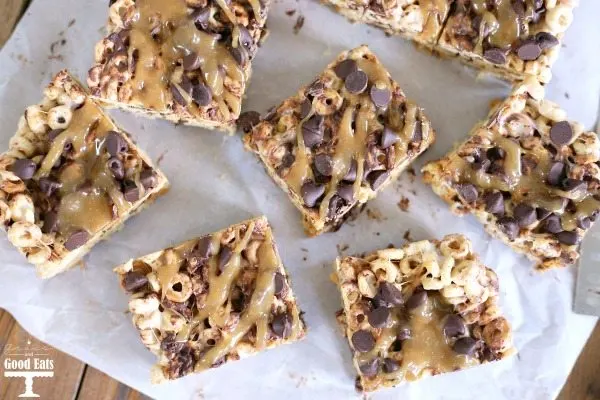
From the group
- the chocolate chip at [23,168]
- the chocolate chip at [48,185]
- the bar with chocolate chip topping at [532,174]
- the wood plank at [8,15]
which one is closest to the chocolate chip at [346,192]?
the bar with chocolate chip topping at [532,174]

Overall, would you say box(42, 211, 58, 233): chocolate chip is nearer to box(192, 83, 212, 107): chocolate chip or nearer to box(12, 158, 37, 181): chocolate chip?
box(12, 158, 37, 181): chocolate chip

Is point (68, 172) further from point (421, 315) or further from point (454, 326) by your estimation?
point (454, 326)

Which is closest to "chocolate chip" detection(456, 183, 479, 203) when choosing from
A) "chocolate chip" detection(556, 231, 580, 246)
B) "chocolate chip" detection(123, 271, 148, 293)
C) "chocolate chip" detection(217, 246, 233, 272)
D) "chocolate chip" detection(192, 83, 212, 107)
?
"chocolate chip" detection(556, 231, 580, 246)

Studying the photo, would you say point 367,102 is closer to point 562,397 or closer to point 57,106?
point 57,106

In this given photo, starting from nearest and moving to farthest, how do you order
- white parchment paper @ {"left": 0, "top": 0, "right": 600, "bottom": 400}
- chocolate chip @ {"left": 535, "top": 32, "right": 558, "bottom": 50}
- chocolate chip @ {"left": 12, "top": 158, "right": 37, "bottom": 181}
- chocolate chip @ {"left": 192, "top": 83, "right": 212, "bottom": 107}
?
chocolate chip @ {"left": 12, "top": 158, "right": 37, "bottom": 181}, chocolate chip @ {"left": 192, "top": 83, "right": 212, "bottom": 107}, chocolate chip @ {"left": 535, "top": 32, "right": 558, "bottom": 50}, white parchment paper @ {"left": 0, "top": 0, "right": 600, "bottom": 400}

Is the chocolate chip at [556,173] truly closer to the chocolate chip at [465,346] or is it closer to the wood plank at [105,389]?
the chocolate chip at [465,346]

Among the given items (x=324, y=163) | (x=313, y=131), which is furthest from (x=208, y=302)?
(x=313, y=131)
